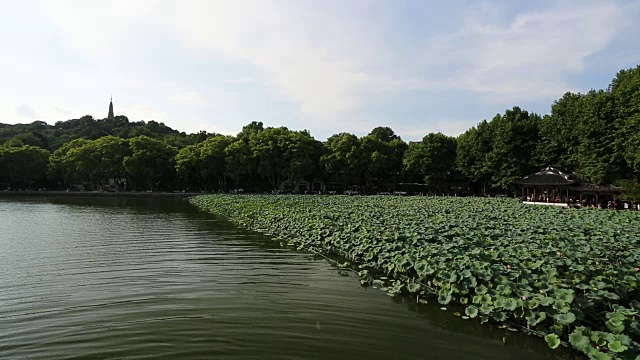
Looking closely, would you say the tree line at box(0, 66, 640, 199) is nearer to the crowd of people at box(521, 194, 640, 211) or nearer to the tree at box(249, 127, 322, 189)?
the tree at box(249, 127, 322, 189)

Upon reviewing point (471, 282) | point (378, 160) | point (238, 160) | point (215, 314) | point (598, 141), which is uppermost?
point (598, 141)

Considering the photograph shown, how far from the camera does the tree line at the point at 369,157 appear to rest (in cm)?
3294

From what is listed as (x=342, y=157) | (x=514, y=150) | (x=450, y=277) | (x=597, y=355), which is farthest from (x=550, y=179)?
(x=597, y=355)

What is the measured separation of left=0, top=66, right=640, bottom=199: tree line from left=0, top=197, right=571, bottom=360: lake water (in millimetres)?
29831

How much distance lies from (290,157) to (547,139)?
3089 centimetres

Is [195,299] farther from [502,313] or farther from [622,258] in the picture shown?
[622,258]

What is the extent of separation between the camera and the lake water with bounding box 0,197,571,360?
575 centimetres

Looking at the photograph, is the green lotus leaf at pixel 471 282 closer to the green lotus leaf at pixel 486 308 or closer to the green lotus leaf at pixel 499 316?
the green lotus leaf at pixel 486 308

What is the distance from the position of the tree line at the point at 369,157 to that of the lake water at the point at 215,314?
1174 inches

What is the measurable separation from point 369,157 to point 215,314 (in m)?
49.9

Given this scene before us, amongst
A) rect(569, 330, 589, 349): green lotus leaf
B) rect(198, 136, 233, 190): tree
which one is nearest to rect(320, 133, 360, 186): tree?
rect(198, 136, 233, 190): tree

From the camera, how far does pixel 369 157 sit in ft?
184

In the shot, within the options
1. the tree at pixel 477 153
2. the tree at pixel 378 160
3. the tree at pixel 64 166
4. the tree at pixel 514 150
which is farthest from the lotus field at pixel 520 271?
the tree at pixel 64 166

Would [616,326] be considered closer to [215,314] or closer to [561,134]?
[215,314]
